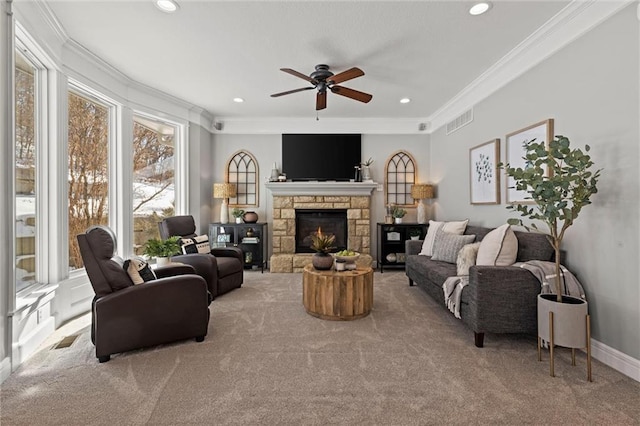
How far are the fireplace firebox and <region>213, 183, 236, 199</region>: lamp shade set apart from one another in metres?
1.24

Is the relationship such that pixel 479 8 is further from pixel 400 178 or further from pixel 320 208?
pixel 320 208

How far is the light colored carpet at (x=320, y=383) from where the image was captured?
1.66 metres

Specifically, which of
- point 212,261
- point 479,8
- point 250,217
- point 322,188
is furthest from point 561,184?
point 250,217

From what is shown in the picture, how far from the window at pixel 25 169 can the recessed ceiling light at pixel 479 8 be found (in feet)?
12.4

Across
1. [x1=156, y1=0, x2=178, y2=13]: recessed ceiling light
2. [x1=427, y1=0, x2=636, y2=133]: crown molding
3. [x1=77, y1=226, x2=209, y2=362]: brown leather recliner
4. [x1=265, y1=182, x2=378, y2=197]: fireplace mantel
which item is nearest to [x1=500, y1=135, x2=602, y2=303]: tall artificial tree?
[x1=427, y1=0, x2=636, y2=133]: crown molding

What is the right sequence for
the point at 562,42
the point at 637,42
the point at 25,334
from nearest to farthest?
1. the point at 637,42
2. the point at 25,334
3. the point at 562,42

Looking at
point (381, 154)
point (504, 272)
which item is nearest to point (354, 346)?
point (504, 272)

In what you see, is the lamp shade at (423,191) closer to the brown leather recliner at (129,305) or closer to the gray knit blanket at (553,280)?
the gray knit blanket at (553,280)

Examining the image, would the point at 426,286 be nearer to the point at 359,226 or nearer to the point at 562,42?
the point at 359,226

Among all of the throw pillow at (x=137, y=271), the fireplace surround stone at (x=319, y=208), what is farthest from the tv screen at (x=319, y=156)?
the throw pillow at (x=137, y=271)

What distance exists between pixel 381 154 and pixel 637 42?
3.78 meters

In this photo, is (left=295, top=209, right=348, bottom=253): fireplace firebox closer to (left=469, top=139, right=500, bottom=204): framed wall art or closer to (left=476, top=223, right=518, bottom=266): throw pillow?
(left=469, top=139, right=500, bottom=204): framed wall art

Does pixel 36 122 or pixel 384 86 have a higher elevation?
pixel 384 86

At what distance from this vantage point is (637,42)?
6.68 feet
